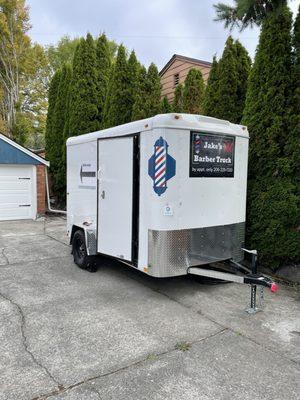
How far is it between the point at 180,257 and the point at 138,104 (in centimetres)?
639

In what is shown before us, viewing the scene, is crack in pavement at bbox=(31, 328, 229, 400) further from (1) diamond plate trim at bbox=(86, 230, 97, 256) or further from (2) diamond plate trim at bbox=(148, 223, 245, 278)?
(1) diamond plate trim at bbox=(86, 230, 97, 256)

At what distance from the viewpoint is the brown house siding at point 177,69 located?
13117mm

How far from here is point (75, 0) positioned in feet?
51.5

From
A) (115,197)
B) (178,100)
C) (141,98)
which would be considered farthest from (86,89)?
(115,197)

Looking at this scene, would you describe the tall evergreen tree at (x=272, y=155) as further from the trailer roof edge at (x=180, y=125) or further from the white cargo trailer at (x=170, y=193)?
the trailer roof edge at (x=180, y=125)

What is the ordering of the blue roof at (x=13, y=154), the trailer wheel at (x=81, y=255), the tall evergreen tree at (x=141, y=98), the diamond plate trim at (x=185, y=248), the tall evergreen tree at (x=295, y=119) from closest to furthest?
1. the diamond plate trim at (x=185, y=248)
2. the tall evergreen tree at (x=295, y=119)
3. the trailer wheel at (x=81, y=255)
4. the tall evergreen tree at (x=141, y=98)
5. the blue roof at (x=13, y=154)

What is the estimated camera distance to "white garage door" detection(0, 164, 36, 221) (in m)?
12.5

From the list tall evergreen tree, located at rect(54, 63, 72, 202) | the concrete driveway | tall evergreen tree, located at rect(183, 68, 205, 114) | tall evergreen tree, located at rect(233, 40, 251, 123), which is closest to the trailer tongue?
the concrete driveway

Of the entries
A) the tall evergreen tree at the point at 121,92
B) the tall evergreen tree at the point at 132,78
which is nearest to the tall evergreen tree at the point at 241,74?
the tall evergreen tree at the point at 132,78

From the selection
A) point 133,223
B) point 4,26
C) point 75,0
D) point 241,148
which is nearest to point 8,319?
point 133,223

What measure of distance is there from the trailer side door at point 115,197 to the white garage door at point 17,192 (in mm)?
8095

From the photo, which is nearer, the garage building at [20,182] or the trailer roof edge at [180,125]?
Answer: the trailer roof edge at [180,125]

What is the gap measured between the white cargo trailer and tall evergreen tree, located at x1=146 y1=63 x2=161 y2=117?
4.49m

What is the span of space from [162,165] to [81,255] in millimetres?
2837
